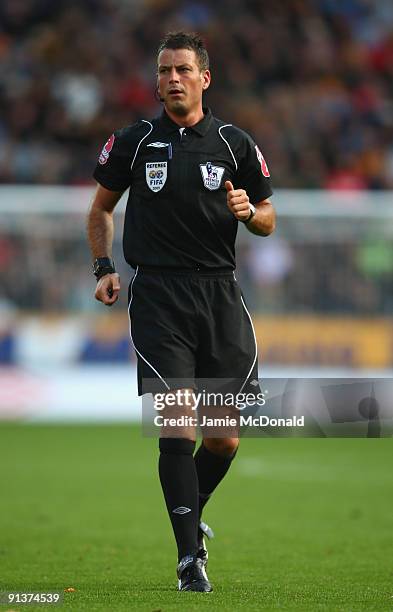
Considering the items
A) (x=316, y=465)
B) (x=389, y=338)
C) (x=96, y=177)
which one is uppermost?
(x=96, y=177)

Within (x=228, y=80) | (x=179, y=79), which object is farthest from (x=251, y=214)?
(x=228, y=80)

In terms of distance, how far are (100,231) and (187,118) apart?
71 cm

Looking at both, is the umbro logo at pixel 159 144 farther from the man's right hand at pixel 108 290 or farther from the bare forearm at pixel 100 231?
the man's right hand at pixel 108 290

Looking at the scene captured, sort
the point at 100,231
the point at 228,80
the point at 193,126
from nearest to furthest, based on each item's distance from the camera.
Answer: the point at 193,126 → the point at 100,231 → the point at 228,80

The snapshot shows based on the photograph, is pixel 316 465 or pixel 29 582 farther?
pixel 316 465

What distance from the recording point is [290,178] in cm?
2000

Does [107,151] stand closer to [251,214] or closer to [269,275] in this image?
[251,214]

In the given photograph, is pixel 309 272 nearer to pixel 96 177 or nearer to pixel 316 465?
pixel 316 465

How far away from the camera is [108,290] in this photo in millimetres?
5941

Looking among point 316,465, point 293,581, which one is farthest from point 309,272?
point 293,581

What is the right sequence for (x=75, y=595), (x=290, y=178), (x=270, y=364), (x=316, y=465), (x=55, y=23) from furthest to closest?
(x=55, y=23)
(x=290, y=178)
(x=270, y=364)
(x=316, y=465)
(x=75, y=595)

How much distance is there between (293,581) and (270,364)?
11.4 m

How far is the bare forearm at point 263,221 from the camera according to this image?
5.98 m

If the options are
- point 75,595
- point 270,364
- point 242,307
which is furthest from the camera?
point 270,364
